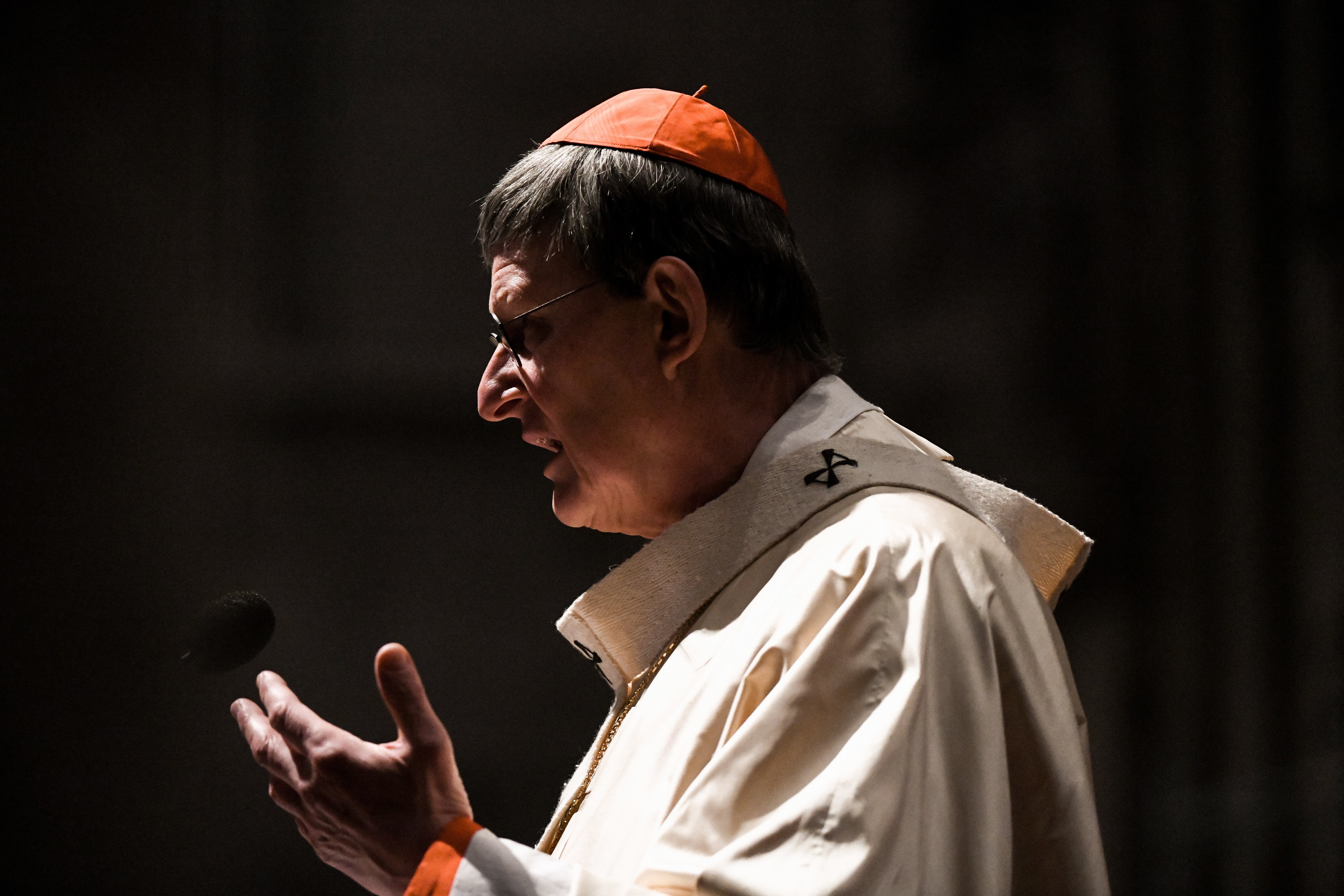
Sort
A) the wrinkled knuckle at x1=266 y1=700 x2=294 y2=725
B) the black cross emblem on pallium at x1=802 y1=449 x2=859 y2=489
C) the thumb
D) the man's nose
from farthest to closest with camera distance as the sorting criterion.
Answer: the man's nose, the black cross emblem on pallium at x1=802 y1=449 x2=859 y2=489, the wrinkled knuckle at x1=266 y1=700 x2=294 y2=725, the thumb

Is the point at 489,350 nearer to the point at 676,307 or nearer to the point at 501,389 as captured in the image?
the point at 501,389

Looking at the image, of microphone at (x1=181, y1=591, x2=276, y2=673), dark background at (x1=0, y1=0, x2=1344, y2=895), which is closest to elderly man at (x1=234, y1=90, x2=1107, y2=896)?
microphone at (x1=181, y1=591, x2=276, y2=673)

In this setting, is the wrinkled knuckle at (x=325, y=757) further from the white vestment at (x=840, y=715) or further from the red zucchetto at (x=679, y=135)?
the red zucchetto at (x=679, y=135)

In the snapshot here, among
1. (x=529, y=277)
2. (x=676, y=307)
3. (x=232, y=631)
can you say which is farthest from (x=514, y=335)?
(x=232, y=631)

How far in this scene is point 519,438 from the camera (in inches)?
102

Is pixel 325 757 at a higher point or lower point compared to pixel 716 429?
lower

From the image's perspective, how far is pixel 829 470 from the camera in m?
1.52

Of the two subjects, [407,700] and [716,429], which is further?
[716,429]

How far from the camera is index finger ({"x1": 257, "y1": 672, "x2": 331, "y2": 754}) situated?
1187 mm

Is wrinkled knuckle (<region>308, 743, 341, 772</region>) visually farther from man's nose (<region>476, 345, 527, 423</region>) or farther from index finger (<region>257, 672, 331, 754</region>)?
man's nose (<region>476, 345, 527, 423</region>)

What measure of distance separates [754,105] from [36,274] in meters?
1.60

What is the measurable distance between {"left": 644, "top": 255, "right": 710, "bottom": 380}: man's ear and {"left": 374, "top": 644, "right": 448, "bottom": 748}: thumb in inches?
26.1

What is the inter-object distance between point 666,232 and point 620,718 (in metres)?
0.75

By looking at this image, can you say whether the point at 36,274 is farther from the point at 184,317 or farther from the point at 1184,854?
the point at 1184,854
